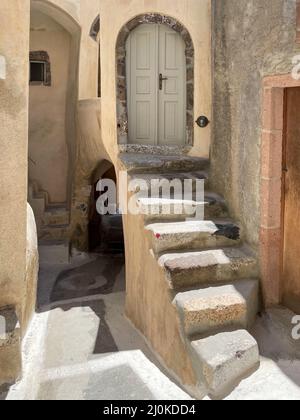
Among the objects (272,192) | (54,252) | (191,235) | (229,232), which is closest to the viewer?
(272,192)

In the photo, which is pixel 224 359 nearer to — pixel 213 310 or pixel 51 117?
pixel 213 310

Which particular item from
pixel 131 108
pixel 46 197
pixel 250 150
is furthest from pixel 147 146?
pixel 46 197

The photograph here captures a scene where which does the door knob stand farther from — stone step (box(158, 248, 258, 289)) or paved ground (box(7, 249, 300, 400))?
paved ground (box(7, 249, 300, 400))

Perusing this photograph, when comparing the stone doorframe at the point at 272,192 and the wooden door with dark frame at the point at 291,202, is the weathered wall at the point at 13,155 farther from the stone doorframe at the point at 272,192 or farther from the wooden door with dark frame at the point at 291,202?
the wooden door with dark frame at the point at 291,202

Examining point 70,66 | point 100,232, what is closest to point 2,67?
point 70,66

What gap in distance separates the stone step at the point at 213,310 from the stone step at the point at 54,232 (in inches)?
303

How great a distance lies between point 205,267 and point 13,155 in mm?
2276

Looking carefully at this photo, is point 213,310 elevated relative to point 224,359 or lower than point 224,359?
elevated

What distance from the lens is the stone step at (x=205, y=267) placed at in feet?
14.8

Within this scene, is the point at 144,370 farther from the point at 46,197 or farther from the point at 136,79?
the point at 46,197

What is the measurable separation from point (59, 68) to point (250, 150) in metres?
8.64

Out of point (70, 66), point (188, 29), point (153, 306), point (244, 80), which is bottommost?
point (153, 306)

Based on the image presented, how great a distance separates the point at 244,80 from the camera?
5.04m

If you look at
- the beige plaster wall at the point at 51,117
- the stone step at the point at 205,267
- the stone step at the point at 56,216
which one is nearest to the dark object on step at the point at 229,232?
the stone step at the point at 205,267
